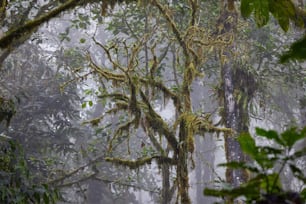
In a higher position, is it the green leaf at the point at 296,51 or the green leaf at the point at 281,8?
the green leaf at the point at 281,8

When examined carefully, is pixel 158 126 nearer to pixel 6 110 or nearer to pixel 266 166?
pixel 6 110

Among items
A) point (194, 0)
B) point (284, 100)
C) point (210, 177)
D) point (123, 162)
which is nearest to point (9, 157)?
point (123, 162)

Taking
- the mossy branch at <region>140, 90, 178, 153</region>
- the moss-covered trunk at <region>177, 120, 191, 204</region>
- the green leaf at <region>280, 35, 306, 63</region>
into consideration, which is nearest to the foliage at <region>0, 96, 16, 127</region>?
the mossy branch at <region>140, 90, 178, 153</region>

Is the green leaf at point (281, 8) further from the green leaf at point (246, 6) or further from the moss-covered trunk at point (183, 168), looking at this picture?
the moss-covered trunk at point (183, 168)

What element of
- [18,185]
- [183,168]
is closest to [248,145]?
[18,185]

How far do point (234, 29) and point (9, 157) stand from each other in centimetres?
511

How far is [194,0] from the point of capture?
582cm

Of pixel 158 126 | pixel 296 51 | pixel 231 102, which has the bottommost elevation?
pixel 296 51

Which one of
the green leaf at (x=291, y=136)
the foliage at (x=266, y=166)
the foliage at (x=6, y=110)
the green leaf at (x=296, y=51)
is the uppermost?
the foliage at (x=6, y=110)

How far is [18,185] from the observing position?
15.5 feet

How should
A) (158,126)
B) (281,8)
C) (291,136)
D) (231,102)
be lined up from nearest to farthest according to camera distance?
(291,136) → (281,8) → (158,126) → (231,102)

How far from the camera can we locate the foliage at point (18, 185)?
4.41m

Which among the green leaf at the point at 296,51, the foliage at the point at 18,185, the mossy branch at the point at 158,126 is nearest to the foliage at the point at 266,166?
the green leaf at the point at 296,51

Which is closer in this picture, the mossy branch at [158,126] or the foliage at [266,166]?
the foliage at [266,166]
